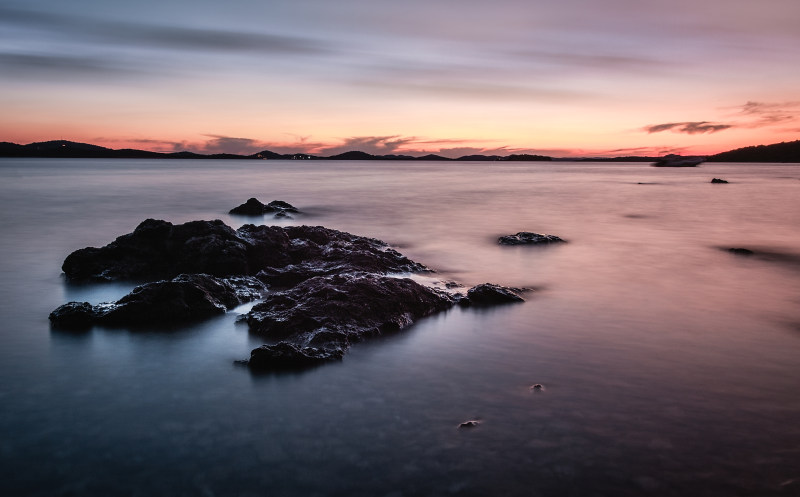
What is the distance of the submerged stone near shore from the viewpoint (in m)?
6.57

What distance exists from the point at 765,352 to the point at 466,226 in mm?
12803

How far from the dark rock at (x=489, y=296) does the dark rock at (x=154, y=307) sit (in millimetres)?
3443

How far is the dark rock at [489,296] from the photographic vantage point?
817cm

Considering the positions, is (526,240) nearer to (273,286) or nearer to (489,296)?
(489,296)

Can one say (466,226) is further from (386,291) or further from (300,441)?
(300,441)

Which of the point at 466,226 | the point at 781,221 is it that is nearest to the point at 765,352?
the point at 466,226

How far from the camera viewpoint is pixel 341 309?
681cm

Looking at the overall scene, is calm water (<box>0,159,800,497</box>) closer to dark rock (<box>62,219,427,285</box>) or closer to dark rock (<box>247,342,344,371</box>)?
dark rock (<box>247,342,344,371</box>)

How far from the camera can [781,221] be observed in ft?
68.6

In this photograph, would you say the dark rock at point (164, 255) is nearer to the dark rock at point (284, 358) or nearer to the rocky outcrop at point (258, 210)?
the dark rock at point (284, 358)

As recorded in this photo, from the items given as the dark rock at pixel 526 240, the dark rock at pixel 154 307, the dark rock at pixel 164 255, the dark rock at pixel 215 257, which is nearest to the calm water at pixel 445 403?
the dark rock at pixel 154 307

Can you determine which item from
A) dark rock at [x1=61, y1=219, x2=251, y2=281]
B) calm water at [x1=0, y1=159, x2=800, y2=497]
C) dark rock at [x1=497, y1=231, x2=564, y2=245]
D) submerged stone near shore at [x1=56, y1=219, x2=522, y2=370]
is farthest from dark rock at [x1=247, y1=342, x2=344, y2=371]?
dark rock at [x1=497, y1=231, x2=564, y2=245]

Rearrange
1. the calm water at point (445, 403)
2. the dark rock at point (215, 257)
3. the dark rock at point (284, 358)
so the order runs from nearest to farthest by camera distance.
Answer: the calm water at point (445, 403) < the dark rock at point (284, 358) < the dark rock at point (215, 257)

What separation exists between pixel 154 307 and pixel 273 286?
2.21m
